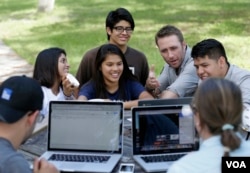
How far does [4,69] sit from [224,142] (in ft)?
24.2

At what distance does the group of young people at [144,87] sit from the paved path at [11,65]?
13.1ft

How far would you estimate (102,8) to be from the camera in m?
15.1

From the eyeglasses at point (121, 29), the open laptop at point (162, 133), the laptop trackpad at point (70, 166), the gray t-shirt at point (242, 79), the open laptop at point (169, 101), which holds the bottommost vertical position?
the laptop trackpad at point (70, 166)

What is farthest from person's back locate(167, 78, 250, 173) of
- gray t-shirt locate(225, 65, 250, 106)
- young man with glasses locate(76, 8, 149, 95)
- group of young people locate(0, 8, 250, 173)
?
young man with glasses locate(76, 8, 149, 95)

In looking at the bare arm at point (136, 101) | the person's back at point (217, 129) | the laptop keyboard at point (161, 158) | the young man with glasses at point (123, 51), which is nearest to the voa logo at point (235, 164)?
the person's back at point (217, 129)

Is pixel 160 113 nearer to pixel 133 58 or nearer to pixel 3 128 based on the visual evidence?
pixel 3 128

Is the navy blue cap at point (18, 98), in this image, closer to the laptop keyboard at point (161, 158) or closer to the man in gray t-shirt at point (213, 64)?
the laptop keyboard at point (161, 158)

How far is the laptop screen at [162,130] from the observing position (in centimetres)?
299

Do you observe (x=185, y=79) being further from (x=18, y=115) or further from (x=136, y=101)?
(x=18, y=115)

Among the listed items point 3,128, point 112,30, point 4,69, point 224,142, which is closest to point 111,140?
point 3,128

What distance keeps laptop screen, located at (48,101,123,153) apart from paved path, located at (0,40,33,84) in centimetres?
528

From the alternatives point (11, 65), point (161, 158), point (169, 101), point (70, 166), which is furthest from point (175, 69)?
point (11, 65)

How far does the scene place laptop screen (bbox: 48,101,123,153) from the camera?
302 centimetres

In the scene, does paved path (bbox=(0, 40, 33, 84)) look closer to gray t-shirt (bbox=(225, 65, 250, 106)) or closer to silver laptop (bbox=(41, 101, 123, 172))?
gray t-shirt (bbox=(225, 65, 250, 106))
